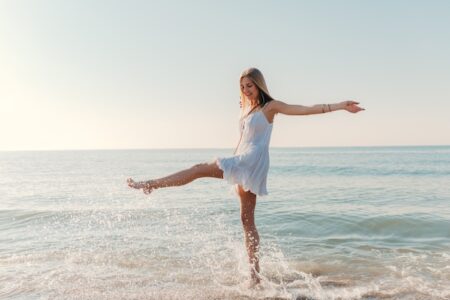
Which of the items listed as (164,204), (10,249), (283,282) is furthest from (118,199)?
(283,282)

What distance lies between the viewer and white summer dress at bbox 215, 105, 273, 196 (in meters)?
5.34

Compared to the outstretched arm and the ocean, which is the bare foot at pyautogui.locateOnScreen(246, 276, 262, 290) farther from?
the outstretched arm

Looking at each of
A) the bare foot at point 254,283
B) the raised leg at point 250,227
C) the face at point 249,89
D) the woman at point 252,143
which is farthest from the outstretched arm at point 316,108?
the bare foot at point 254,283

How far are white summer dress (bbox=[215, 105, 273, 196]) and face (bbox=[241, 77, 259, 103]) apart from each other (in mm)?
195

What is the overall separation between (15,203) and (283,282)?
12316mm

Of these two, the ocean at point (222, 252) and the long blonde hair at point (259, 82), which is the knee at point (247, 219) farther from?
the long blonde hair at point (259, 82)

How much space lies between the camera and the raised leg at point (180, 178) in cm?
507

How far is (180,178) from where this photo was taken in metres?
5.14

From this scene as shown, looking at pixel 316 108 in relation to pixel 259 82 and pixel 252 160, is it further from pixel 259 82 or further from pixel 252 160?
pixel 252 160

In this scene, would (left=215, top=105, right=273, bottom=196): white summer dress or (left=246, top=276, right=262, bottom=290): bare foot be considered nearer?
(left=215, top=105, right=273, bottom=196): white summer dress

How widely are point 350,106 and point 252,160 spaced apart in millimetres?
1290

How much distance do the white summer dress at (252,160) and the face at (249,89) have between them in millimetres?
195

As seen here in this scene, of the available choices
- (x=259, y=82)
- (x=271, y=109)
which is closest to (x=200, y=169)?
(x=271, y=109)

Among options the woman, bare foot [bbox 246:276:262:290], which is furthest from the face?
bare foot [bbox 246:276:262:290]
